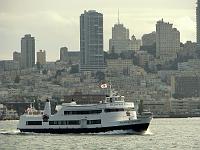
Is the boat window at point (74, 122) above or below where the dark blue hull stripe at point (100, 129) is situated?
above

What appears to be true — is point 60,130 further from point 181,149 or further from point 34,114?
point 181,149

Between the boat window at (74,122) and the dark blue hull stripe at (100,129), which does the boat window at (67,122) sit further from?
the dark blue hull stripe at (100,129)

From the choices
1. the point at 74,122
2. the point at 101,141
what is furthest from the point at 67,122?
the point at 101,141

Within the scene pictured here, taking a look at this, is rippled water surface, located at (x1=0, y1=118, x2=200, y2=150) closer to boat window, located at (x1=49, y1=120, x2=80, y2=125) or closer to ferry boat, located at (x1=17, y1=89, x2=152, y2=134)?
ferry boat, located at (x1=17, y1=89, x2=152, y2=134)

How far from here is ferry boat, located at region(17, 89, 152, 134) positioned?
107188mm

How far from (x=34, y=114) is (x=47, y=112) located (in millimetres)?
3999

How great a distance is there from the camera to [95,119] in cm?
10794

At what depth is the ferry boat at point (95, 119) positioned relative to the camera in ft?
352

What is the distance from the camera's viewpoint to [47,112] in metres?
112

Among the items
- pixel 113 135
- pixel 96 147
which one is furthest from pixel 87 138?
pixel 96 147

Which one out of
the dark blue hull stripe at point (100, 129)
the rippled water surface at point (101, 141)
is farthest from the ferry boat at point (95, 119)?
the rippled water surface at point (101, 141)

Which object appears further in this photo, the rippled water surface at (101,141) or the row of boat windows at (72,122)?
the row of boat windows at (72,122)

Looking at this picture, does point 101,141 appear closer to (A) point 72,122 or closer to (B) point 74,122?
(B) point 74,122

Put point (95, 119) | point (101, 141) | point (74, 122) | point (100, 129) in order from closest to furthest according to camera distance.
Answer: point (101, 141), point (100, 129), point (95, 119), point (74, 122)
